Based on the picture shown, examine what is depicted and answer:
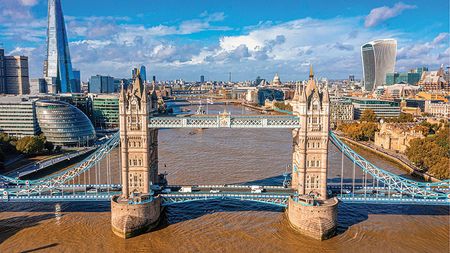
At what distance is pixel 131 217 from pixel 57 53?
439ft

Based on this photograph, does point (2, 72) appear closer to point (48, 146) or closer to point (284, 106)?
point (48, 146)

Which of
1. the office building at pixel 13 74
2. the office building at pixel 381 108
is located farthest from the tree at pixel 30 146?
the office building at pixel 13 74

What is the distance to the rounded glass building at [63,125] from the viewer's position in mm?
79000

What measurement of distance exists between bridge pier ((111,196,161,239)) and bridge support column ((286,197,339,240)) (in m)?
13.6

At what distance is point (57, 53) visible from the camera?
151625 mm

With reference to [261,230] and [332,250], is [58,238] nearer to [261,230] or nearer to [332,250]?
[261,230]

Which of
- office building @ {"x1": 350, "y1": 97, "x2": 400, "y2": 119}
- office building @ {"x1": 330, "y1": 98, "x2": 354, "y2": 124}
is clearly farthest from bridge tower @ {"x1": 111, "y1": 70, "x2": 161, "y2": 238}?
office building @ {"x1": 350, "y1": 97, "x2": 400, "y2": 119}

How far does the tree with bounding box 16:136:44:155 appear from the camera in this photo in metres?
66.8

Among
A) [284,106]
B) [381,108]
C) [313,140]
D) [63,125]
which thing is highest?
[381,108]

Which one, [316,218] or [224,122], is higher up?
[224,122]

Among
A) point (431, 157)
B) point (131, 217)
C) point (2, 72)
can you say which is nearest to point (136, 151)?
point (131, 217)

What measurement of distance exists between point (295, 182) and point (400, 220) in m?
11.1

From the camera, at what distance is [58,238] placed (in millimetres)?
35688

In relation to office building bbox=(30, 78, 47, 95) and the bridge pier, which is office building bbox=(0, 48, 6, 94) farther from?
the bridge pier
